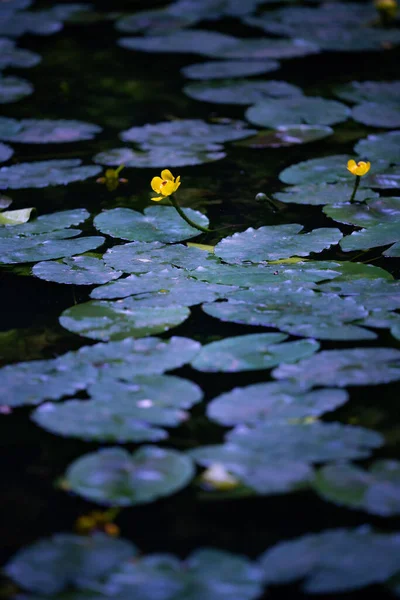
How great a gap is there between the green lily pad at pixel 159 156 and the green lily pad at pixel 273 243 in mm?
474

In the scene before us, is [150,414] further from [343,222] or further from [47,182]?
[47,182]

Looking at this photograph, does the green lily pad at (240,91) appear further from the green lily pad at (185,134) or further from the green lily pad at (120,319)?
the green lily pad at (120,319)

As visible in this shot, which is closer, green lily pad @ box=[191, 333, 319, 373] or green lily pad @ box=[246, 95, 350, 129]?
green lily pad @ box=[191, 333, 319, 373]

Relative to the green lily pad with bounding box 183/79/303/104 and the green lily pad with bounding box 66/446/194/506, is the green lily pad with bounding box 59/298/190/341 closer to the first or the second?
the green lily pad with bounding box 66/446/194/506

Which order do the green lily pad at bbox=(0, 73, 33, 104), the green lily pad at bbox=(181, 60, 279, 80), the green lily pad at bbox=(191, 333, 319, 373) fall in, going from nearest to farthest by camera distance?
1. the green lily pad at bbox=(191, 333, 319, 373)
2. the green lily pad at bbox=(0, 73, 33, 104)
3. the green lily pad at bbox=(181, 60, 279, 80)

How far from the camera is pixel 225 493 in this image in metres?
0.94

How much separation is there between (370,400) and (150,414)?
A: 349 millimetres

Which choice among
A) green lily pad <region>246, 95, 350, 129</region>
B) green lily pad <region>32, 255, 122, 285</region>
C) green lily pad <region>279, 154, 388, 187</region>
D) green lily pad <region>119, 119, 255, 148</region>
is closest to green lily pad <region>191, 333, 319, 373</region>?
green lily pad <region>32, 255, 122, 285</region>

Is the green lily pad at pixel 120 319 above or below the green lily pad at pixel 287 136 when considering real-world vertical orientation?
below

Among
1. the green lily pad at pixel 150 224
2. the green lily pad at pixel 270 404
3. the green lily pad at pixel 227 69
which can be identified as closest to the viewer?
the green lily pad at pixel 270 404

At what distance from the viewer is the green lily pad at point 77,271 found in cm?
140

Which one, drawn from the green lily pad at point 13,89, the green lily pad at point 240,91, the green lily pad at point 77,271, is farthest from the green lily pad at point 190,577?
the green lily pad at point 13,89

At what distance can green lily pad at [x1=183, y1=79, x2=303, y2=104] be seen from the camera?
7.73 feet

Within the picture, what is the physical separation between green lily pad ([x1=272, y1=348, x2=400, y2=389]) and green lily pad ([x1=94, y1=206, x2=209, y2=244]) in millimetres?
534
